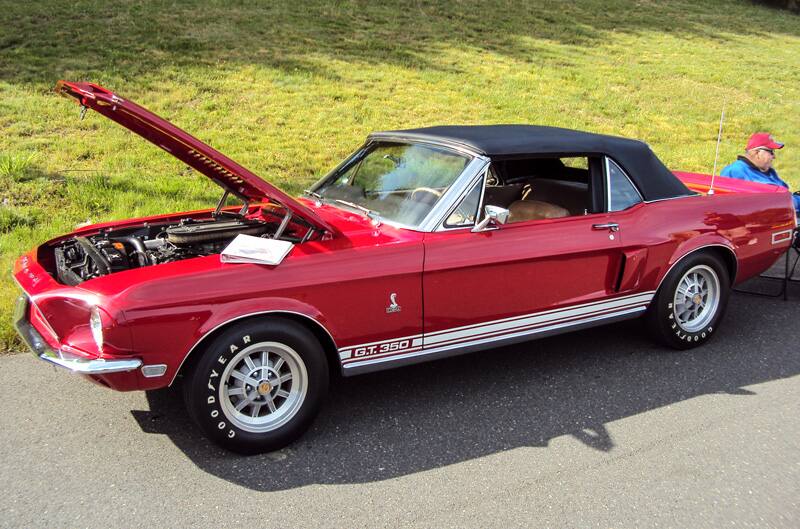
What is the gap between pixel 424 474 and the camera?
3.30 metres

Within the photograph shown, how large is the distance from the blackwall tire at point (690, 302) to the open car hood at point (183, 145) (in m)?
2.40

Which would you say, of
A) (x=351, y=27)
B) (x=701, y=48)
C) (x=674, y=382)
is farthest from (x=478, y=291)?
(x=701, y=48)

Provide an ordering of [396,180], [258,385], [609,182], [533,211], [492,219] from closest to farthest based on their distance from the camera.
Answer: [258,385]
[492,219]
[396,180]
[609,182]
[533,211]

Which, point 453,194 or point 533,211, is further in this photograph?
point 533,211

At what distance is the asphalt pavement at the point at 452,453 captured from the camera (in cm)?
301

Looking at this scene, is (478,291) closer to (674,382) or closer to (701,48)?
(674,382)

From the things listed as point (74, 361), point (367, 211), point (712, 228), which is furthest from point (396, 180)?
point (712, 228)

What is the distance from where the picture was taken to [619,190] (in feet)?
15.2

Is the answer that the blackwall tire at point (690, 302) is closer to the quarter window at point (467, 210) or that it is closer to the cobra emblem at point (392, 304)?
the quarter window at point (467, 210)

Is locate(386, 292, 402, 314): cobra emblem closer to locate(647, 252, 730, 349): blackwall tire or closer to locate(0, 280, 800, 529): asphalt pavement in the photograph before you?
locate(0, 280, 800, 529): asphalt pavement

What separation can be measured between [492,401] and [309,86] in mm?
8803

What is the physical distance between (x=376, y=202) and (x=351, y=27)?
1232 centimetres

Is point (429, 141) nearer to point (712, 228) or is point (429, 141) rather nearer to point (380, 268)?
point (380, 268)

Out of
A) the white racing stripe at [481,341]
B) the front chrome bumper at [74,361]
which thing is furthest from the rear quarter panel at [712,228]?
the front chrome bumper at [74,361]
